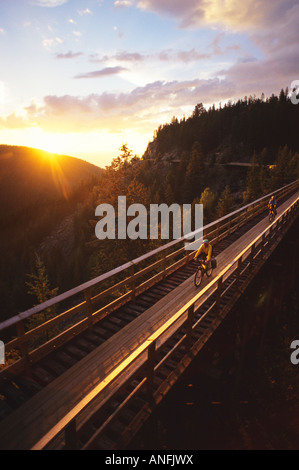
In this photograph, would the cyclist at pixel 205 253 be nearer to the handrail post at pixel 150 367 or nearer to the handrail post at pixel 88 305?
the handrail post at pixel 88 305

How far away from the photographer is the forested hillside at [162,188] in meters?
19.3

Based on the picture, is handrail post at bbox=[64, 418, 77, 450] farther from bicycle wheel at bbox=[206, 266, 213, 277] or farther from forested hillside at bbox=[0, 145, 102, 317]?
forested hillside at bbox=[0, 145, 102, 317]

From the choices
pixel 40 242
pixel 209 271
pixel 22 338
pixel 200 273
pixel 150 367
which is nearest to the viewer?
pixel 150 367

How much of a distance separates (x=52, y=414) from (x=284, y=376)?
32.5 feet

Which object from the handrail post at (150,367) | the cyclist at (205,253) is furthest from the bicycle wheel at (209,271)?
the handrail post at (150,367)

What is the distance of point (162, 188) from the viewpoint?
7906 centimetres

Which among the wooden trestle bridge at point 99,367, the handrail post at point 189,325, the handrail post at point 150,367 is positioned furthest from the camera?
the handrail post at point 189,325

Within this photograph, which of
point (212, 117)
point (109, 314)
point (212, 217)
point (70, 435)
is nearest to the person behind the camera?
point (70, 435)

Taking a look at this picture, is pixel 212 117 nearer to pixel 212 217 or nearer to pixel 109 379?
pixel 212 217

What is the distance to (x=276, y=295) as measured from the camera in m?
13.1

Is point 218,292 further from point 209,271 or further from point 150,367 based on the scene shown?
point 209,271

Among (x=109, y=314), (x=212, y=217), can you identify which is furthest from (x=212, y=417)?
(x=212, y=217)

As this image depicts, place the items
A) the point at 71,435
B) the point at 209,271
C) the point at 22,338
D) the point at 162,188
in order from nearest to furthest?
the point at 71,435
the point at 22,338
the point at 209,271
the point at 162,188

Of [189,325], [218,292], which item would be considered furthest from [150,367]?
[218,292]
